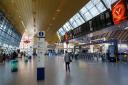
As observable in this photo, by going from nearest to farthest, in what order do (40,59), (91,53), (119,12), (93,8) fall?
(40,59), (119,12), (93,8), (91,53)

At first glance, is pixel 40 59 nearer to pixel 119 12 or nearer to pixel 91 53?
pixel 119 12

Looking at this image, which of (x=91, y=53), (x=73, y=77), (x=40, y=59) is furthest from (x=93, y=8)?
(x=40, y=59)

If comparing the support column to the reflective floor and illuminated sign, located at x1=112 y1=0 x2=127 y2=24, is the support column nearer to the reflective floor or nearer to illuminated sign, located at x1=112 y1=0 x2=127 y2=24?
the reflective floor

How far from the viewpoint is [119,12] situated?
50.7ft

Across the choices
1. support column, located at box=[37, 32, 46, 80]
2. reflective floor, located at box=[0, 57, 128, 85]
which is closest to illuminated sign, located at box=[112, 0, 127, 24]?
reflective floor, located at box=[0, 57, 128, 85]

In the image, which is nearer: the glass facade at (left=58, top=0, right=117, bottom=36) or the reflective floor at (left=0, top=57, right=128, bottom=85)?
the reflective floor at (left=0, top=57, right=128, bottom=85)

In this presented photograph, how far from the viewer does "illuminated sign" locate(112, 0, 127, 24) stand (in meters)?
14.8

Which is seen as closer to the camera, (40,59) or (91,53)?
(40,59)

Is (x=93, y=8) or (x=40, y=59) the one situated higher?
(x=93, y=8)

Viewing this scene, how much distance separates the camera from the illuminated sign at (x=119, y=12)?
14820 mm

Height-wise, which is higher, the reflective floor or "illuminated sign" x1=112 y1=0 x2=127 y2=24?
"illuminated sign" x1=112 y1=0 x2=127 y2=24

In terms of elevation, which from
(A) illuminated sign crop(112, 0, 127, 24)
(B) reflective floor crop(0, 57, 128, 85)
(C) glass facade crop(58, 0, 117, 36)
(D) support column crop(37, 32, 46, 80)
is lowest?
(B) reflective floor crop(0, 57, 128, 85)

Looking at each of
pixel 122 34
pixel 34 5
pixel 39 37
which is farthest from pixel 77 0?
pixel 122 34

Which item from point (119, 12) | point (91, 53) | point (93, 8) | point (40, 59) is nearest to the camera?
point (40, 59)
